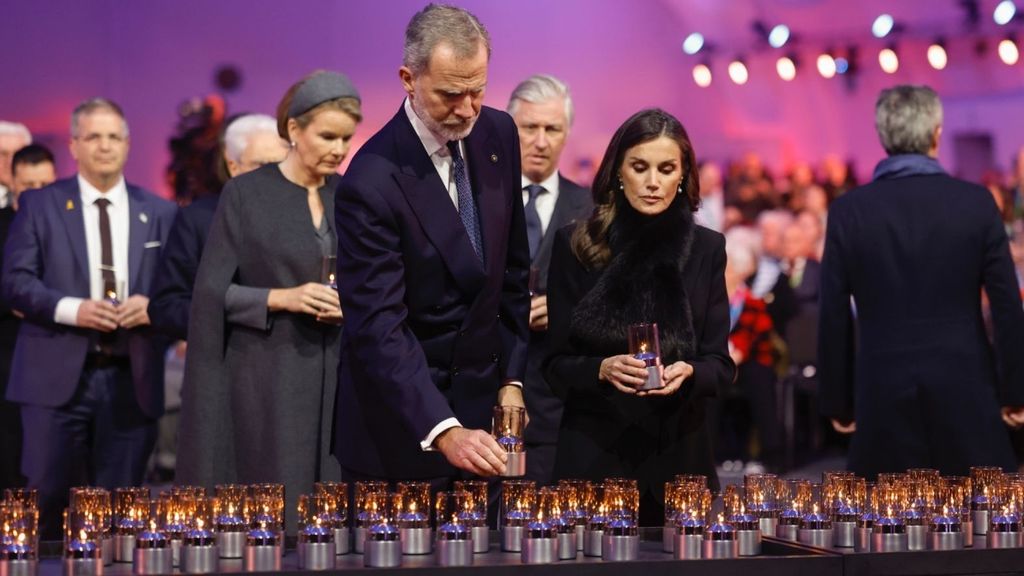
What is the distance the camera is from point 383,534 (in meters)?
2.60

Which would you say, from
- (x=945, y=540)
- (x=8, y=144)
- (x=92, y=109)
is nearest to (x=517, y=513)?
(x=945, y=540)

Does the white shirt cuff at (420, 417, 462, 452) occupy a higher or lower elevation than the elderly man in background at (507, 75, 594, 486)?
lower

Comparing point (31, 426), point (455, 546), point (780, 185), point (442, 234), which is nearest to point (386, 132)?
point (442, 234)

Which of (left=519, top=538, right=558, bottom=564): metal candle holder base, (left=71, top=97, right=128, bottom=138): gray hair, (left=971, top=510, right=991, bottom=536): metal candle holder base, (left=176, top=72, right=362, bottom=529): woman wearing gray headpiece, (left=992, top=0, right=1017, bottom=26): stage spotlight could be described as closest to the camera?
(left=519, top=538, right=558, bottom=564): metal candle holder base

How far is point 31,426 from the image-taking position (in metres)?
5.52

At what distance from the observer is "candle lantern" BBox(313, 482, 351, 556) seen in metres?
2.68

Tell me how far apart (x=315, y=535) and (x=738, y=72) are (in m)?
8.96

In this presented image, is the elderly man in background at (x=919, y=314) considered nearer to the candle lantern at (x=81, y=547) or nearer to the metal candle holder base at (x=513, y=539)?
the metal candle holder base at (x=513, y=539)

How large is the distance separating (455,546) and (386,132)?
1.11 meters

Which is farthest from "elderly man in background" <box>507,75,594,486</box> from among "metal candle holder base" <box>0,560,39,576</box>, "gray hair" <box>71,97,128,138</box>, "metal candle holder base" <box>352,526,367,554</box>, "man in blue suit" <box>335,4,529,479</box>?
"metal candle holder base" <box>0,560,39,576</box>

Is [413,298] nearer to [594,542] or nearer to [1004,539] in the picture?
[594,542]

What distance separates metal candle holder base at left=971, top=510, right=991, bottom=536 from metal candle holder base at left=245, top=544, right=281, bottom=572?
4.52ft

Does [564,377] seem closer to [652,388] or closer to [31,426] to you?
[652,388]

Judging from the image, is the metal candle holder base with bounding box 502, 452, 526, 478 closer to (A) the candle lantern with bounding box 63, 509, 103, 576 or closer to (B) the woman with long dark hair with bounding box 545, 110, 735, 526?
(B) the woman with long dark hair with bounding box 545, 110, 735, 526
